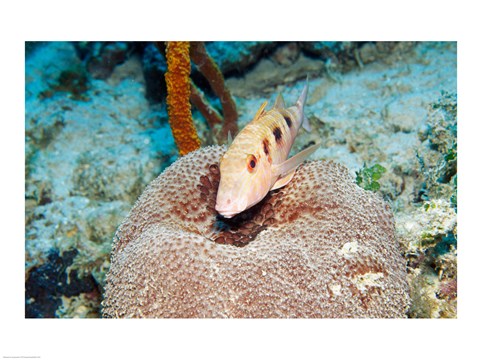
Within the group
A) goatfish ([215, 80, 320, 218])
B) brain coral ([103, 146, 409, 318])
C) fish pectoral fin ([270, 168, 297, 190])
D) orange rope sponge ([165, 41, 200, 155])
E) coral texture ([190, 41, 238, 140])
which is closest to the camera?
goatfish ([215, 80, 320, 218])

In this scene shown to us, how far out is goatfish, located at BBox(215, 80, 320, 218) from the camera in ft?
6.75

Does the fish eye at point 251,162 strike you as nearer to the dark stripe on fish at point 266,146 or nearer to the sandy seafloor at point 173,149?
the dark stripe on fish at point 266,146

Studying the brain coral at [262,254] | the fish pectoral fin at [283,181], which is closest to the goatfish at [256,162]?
the fish pectoral fin at [283,181]

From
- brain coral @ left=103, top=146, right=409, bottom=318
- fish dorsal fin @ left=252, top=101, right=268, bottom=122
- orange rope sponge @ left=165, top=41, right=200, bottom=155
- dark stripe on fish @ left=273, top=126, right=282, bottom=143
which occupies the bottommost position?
brain coral @ left=103, top=146, right=409, bottom=318

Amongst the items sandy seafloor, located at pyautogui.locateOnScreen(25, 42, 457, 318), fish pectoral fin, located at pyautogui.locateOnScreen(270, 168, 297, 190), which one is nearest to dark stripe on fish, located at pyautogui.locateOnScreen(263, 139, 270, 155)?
fish pectoral fin, located at pyautogui.locateOnScreen(270, 168, 297, 190)

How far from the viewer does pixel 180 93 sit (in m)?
3.92

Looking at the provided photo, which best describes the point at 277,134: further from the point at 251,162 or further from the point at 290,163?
the point at 251,162

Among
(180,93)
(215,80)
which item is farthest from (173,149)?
(180,93)

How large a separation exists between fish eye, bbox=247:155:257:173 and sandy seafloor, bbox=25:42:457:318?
1763 mm

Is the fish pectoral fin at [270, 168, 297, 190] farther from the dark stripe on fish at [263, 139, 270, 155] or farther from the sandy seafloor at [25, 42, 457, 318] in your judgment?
the sandy seafloor at [25, 42, 457, 318]

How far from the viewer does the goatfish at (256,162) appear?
206 cm

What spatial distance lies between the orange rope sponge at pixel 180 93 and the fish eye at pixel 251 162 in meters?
2.04
